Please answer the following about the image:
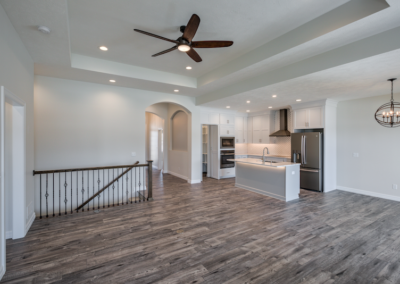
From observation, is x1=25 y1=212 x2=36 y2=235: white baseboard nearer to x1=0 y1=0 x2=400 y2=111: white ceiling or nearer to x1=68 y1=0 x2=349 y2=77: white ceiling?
x1=0 y1=0 x2=400 y2=111: white ceiling

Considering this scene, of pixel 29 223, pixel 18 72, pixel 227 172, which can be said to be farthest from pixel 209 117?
pixel 29 223

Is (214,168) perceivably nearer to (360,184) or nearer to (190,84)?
(190,84)

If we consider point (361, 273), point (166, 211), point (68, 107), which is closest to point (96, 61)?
point (68, 107)

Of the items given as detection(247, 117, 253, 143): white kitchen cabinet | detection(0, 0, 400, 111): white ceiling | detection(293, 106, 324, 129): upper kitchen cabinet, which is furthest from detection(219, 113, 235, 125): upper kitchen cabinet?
detection(0, 0, 400, 111): white ceiling

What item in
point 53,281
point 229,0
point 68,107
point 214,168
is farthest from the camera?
point 214,168

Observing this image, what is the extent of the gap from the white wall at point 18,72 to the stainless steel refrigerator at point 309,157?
667 cm

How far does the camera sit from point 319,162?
230 inches

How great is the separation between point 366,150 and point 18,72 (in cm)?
782

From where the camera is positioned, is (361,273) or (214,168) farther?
(214,168)

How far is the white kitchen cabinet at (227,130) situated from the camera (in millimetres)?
7770

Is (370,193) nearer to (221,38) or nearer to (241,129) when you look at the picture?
(241,129)

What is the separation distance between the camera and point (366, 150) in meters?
5.51

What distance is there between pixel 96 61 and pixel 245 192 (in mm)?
5000

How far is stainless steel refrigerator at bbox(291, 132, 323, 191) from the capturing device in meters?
5.85
